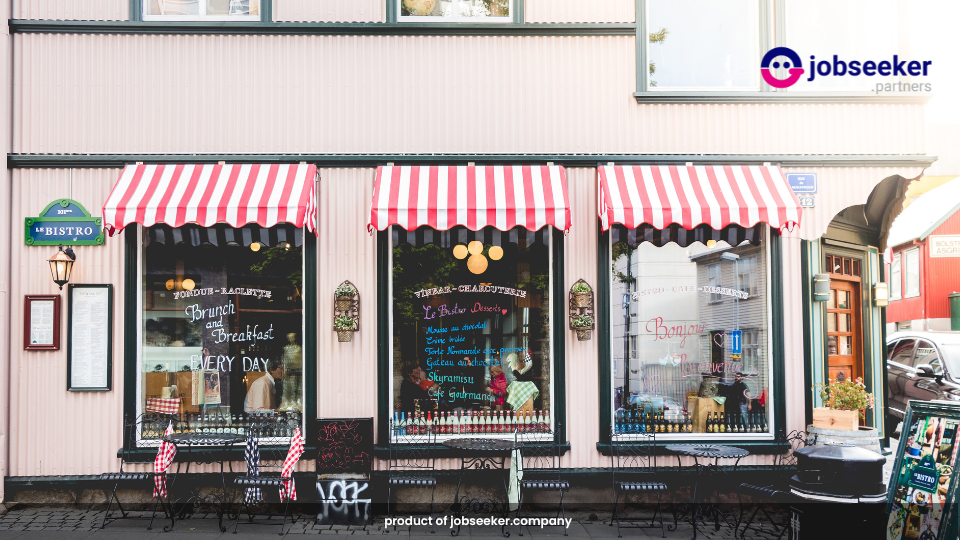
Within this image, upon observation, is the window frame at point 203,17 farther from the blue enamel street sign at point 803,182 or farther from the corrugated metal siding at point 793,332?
the corrugated metal siding at point 793,332

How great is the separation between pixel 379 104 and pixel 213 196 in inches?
81.1

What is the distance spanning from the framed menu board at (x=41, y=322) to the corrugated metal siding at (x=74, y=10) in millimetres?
3093

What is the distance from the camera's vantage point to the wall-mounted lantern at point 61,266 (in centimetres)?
748

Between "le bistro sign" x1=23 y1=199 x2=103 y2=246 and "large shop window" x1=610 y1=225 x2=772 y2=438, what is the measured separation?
18.7ft

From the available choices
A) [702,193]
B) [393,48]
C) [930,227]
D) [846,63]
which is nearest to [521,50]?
[393,48]

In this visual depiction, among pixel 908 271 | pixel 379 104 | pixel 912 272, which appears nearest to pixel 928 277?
pixel 912 272

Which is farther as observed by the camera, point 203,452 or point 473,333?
point 473,333

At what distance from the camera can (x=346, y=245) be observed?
7.86 metres

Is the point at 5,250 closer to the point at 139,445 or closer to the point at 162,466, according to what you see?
the point at 139,445

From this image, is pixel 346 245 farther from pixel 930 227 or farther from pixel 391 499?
pixel 930 227

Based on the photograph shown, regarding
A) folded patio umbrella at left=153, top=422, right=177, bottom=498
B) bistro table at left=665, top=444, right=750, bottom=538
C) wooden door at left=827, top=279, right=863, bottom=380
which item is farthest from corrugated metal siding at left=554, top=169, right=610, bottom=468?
folded patio umbrella at left=153, top=422, right=177, bottom=498

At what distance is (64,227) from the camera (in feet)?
25.5

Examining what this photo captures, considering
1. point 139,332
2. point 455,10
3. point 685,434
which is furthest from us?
point 455,10

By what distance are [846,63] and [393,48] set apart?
17.3ft
